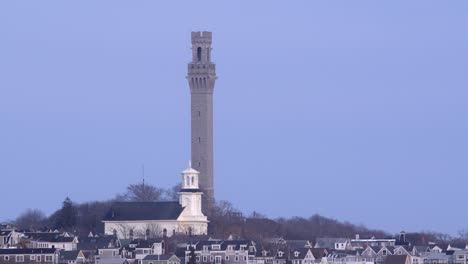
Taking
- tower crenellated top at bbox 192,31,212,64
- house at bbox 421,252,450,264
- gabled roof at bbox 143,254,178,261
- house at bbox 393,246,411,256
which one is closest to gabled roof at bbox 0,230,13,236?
gabled roof at bbox 143,254,178,261

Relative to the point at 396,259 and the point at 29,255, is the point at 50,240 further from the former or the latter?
the point at 396,259

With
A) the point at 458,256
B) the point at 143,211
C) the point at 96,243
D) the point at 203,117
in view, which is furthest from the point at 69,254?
the point at 203,117

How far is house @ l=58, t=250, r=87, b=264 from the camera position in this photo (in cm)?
10712

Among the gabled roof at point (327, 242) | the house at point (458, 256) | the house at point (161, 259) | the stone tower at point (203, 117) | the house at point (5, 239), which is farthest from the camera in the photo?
the stone tower at point (203, 117)

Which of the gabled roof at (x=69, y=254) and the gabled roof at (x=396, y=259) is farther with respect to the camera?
the gabled roof at (x=396, y=259)

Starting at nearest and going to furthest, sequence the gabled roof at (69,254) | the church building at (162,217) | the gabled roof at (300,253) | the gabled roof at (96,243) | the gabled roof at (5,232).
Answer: the gabled roof at (69,254), the gabled roof at (96,243), the gabled roof at (5,232), the gabled roof at (300,253), the church building at (162,217)

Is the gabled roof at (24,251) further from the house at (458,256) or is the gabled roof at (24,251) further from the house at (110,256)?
the house at (458,256)

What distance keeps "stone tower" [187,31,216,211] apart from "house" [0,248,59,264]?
26.7 meters

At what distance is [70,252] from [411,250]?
23.5m

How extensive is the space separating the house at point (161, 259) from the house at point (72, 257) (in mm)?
3459

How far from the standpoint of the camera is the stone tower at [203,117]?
134 m

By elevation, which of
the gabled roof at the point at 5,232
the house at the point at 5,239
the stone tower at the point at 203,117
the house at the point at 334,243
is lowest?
the house at the point at 5,239

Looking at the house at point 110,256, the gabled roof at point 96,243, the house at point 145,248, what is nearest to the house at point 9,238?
the gabled roof at point 96,243

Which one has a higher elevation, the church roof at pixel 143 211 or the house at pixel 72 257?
the church roof at pixel 143 211
